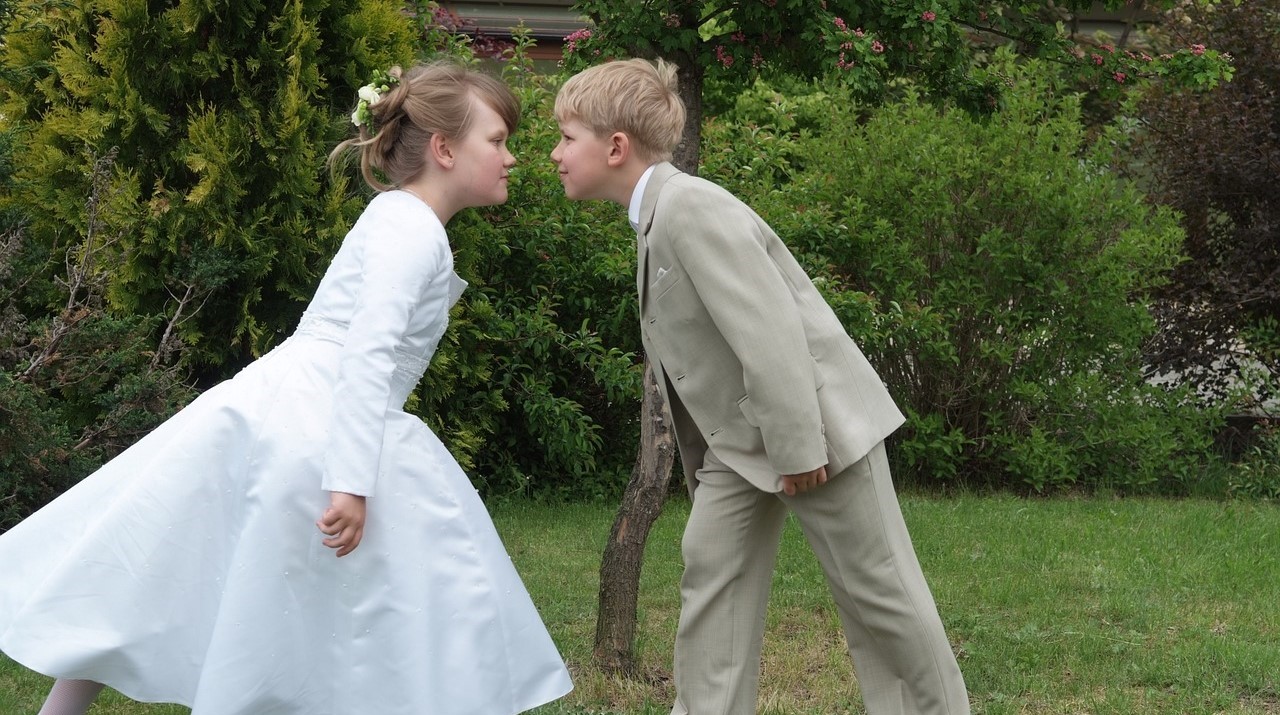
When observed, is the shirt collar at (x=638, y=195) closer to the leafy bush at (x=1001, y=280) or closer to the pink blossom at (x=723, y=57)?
the pink blossom at (x=723, y=57)

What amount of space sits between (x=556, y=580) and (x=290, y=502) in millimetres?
2641

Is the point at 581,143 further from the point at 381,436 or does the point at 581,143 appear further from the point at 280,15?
the point at 280,15

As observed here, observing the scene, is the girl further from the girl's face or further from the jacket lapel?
the jacket lapel

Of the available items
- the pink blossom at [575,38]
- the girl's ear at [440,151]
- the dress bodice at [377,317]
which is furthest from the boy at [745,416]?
the pink blossom at [575,38]

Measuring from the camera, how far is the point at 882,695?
3186 millimetres

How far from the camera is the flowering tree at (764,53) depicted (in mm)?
3977

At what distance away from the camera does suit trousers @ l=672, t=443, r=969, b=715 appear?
306cm

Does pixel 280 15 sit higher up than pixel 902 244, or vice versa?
pixel 280 15

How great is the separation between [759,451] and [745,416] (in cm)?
10

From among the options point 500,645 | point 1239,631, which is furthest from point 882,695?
point 1239,631

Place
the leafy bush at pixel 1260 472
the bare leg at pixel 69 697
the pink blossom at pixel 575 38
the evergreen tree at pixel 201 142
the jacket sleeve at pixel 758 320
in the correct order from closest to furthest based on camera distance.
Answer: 1. the jacket sleeve at pixel 758 320
2. the bare leg at pixel 69 697
3. the pink blossom at pixel 575 38
4. the evergreen tree at pixel 201 142
5. the leafy bush at pixel 1260 472

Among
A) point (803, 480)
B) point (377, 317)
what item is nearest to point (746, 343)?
point (803, 480)

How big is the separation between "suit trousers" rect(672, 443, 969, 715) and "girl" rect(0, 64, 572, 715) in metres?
0.40

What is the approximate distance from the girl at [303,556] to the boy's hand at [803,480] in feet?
2.18
